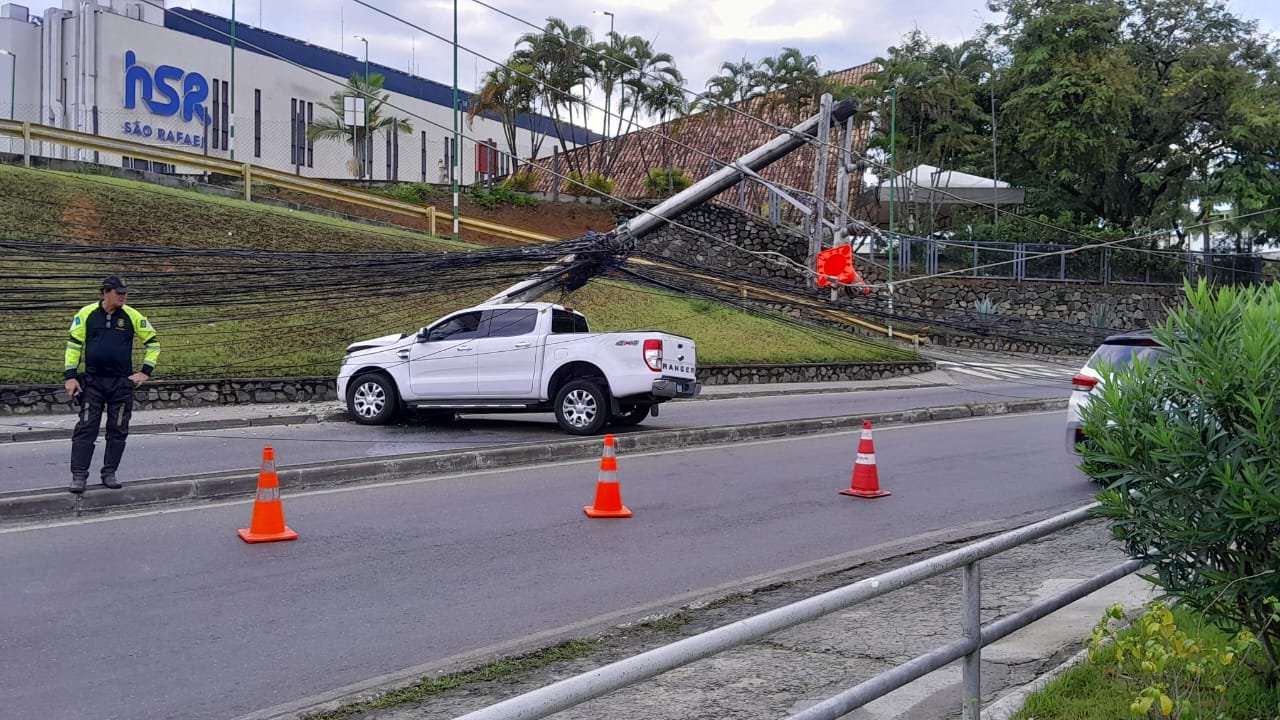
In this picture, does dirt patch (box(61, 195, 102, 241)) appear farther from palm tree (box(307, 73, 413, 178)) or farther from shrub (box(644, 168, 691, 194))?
shrub (box(644, 168, 691, 194))

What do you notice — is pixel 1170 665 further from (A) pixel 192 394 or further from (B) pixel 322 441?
(A) pixel 192 394

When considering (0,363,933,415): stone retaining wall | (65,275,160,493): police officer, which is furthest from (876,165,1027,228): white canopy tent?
(65,275,160,493): police officer

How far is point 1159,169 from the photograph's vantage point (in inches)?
1705

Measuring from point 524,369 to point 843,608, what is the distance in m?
12.7

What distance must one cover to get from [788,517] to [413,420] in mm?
8442

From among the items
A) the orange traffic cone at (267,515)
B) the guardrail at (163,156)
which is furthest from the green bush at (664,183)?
the orange traffic cone at (267,515)

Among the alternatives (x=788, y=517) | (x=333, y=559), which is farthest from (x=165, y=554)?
(x=788, y=517)

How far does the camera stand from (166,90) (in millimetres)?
45250

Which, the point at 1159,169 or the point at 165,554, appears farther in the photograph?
the point at 1159,169

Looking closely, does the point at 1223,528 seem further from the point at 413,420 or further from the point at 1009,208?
the point at 1009,208

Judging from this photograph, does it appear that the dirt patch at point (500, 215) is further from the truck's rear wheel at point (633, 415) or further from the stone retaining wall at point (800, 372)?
the truck's rear wheel at point (633, 415)

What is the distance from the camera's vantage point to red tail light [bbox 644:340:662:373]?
15.6 m

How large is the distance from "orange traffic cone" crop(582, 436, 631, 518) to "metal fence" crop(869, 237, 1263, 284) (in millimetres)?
31221

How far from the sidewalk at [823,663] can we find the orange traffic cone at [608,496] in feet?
8.55
